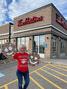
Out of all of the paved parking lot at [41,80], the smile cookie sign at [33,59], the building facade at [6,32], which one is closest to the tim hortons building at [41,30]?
the building facade at [6,32]

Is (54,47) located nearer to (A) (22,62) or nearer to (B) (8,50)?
(B) (8,50)

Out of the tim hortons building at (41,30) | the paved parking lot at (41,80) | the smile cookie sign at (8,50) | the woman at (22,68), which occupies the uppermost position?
the tim hortons building at (41,30)

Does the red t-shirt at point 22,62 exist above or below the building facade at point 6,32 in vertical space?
below

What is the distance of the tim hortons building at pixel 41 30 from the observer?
10.7 meters

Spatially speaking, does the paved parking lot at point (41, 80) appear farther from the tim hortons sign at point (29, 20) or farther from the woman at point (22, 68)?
the tim hortons sign at point (29, 20)

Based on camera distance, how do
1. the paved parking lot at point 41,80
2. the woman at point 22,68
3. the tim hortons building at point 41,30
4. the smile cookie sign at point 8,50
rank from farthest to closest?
the tim hortons building at point 41,30, the paved parking lot at point 41,80, the smile cookie sign at point 8,50, the woman at point 22,68

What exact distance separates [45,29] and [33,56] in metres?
8.48

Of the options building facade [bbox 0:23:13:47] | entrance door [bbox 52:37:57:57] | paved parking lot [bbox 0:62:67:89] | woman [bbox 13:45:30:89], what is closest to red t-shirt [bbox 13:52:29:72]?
woman [bbox 13:45:30:89]

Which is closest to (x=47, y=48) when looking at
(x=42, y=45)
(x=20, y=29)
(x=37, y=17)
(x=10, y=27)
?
(x=42, y=45)

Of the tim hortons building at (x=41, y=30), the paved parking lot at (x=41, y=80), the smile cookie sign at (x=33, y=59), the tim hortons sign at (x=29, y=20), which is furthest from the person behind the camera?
the tim hortons sign at (x=29, y=20)

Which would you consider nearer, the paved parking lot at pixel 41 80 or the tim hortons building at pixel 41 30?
the paved parking lot at pixel 41 80

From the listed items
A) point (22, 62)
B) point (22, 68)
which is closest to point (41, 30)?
point (22, 62)

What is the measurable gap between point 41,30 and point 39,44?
2285 mm

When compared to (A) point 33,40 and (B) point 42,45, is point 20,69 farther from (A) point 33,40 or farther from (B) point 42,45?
(A) point 33,40
